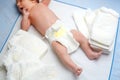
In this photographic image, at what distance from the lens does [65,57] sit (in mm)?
1323

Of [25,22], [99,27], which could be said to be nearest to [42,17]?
[25,22]

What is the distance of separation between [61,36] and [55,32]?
0.16ft

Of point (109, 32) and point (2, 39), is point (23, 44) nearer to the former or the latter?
point (2, 39)

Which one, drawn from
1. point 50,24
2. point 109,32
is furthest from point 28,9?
point 109,32

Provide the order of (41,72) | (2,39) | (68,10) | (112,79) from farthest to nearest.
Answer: (68,10) → (2,39) → (112,79) → (41,72)

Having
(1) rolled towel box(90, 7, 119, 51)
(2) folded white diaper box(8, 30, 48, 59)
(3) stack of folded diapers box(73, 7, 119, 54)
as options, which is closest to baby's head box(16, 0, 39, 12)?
(2) folded white diaper box(8, 30, 48, 59)

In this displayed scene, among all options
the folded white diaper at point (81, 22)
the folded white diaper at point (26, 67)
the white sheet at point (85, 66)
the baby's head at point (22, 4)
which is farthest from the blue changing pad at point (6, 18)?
the folded white diaper at point (81, 22)

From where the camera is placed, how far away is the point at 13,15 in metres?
1.56

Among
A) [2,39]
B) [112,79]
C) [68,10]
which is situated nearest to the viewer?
[112,79]

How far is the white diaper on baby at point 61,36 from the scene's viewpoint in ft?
4.53

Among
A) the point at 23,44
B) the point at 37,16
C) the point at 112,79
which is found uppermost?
the point at 37,16

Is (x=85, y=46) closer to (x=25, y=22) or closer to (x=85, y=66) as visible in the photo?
(x=85, y=66)

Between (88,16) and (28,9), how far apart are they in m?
0.41

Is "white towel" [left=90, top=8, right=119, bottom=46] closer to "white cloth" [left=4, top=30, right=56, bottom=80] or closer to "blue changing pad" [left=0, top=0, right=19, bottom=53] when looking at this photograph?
"white cloth" [left=4, top=30, right=56, bottom=80]
